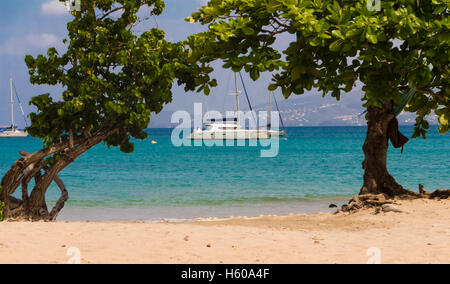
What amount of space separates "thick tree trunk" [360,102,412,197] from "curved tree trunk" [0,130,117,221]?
6347 mm

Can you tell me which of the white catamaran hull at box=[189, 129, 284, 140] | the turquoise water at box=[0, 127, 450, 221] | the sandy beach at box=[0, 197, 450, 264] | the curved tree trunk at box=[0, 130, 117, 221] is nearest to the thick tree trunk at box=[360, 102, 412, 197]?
the sandy beach at box=[0, 197, 450, 264]

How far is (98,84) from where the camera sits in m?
11.1

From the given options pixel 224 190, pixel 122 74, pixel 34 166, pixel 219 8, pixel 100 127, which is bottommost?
pixel 224 190

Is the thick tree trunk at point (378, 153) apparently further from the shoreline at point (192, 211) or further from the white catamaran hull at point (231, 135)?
the white catamaran hull at point (231, 135)

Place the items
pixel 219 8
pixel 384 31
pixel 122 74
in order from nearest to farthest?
pixel 384 31 < pixel 219 8 < pixel 122 74

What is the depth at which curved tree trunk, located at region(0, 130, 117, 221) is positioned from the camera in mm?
11641

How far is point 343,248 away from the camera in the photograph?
7.55 meters

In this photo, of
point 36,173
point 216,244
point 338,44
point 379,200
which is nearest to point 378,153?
point 379,200

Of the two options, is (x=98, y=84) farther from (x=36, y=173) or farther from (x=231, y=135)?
(x=231, y=135)

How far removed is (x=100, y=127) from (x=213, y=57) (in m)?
3.23

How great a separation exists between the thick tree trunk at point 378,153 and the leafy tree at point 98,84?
4.57 metres

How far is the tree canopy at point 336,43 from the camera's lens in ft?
28.1

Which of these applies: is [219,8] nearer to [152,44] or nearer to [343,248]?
[152,44]

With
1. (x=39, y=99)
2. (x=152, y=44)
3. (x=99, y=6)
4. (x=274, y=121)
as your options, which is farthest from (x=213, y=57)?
(x=274, y=121)
